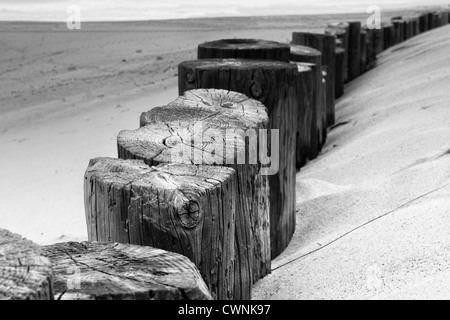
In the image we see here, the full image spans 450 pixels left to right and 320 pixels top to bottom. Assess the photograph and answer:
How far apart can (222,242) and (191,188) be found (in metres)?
0.24

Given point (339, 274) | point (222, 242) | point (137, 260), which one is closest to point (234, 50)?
point (339, 274)

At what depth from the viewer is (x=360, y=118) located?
584 cm

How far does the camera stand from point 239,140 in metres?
2.33

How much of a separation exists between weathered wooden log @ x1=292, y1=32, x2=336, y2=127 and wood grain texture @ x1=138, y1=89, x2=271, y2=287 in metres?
3.49

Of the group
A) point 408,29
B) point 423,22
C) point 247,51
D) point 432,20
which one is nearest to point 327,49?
point 247,51

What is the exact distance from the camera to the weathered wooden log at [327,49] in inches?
248

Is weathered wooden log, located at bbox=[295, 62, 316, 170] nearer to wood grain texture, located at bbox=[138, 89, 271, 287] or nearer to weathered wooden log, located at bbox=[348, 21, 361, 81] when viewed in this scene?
wood grain texture, located at bbox=[138, 89, 271, 287]

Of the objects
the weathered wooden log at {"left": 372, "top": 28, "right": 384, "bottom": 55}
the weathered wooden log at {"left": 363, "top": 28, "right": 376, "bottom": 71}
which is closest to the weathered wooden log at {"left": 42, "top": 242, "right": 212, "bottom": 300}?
the weathered wooden log at {"left": 363, "top": 28, "right": 376, "bottom": 71}

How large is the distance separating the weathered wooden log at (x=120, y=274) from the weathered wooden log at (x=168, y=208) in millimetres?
180

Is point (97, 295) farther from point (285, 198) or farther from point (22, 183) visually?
point (22, 183)

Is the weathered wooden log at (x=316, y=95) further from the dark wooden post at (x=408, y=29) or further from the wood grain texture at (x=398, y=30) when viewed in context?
the dark wooden post at (x=408, y=29)

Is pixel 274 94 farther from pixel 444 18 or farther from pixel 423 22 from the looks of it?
pixel 444 18

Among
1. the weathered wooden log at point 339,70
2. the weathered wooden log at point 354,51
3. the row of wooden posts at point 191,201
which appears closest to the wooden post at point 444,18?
the weathered wooden log at point 354,51

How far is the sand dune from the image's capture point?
2.45 m
